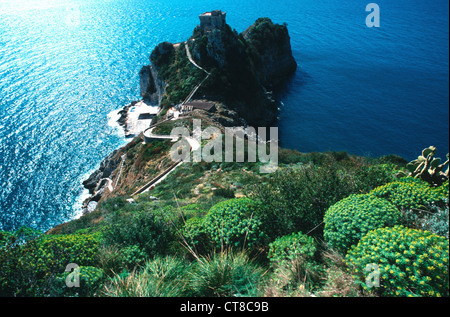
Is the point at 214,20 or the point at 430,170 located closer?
the point at 430,170

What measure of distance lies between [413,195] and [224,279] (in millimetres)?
6346

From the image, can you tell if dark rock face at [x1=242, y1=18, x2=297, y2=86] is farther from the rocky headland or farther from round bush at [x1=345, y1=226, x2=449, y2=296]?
round bush at [x1=345, y1=226, x2=449, y2=296]

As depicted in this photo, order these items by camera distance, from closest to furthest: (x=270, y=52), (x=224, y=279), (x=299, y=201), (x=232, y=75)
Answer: (x=224, y=279), (x=299, y=201), (x=232, y=75), (x=270, y=52)

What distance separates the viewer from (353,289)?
6.95 m

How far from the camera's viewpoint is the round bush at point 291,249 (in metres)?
8.11

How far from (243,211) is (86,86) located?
8892cm

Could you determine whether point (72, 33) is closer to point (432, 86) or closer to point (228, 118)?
point (228, 118)

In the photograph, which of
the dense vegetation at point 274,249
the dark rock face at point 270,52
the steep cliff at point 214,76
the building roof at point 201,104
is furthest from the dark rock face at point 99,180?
the dark rock face at point 270,52

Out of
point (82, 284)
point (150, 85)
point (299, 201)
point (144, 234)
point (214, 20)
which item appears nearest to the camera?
point (82, 284)

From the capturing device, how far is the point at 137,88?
8638cm

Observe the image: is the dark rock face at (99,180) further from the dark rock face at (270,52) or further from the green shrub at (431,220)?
the dark rock face at (270,52)

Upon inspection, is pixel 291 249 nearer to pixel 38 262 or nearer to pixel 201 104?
pixel 38 262

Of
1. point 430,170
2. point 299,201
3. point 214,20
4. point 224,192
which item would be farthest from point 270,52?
point 299,201
